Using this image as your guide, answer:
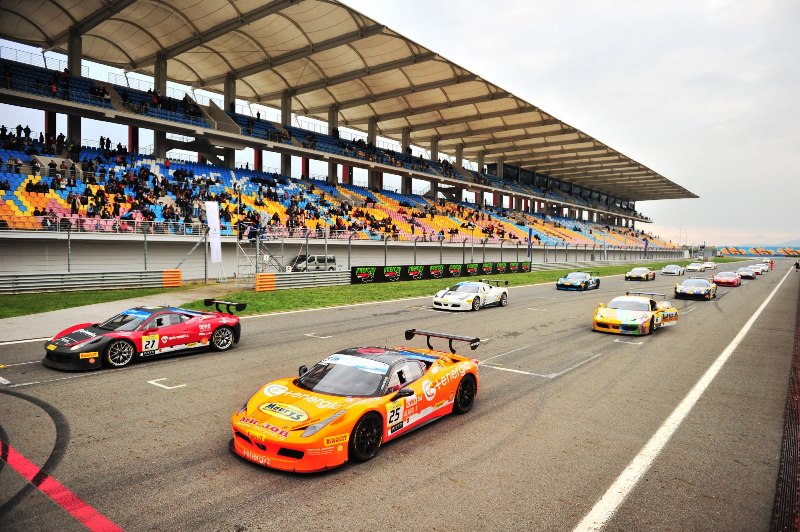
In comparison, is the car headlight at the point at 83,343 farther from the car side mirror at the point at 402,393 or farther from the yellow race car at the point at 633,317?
the yellow race car at the point at 633,317

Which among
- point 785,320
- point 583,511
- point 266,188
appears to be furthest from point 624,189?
point 583,511

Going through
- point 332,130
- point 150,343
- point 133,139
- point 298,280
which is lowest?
point 150,343

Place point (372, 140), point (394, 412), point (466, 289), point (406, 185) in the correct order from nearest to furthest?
point (394, 412) < point (466, 289) < point (372, 140) < point (406, 185)

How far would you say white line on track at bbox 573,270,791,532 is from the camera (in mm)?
4922

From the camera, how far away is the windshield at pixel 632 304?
15625mm

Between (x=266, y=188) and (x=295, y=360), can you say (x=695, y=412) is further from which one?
(x=266, y=188)

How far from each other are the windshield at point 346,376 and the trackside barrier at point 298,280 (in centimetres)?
1789

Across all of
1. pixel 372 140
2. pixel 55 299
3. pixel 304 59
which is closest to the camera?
pixel 55 299

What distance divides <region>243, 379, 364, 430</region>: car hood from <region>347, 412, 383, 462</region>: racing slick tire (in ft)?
0.84

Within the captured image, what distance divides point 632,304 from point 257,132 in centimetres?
3532

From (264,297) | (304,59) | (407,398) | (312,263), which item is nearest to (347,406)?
(407,398)

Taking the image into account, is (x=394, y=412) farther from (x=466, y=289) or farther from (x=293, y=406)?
(x=466, y=289)

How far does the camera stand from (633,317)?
15008 mm

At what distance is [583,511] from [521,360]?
6.68 meters
